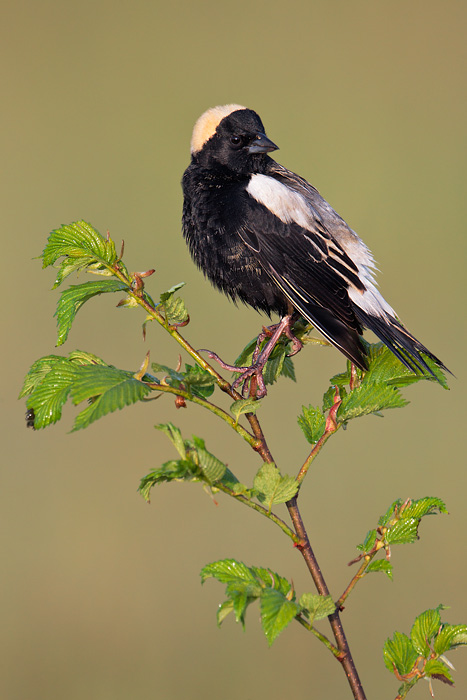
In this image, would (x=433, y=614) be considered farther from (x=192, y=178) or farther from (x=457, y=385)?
(x=457, y=385)

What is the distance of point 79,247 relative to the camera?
87 centimetres

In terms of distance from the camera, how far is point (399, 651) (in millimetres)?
770

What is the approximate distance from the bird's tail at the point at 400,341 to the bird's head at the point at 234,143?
0.53 m

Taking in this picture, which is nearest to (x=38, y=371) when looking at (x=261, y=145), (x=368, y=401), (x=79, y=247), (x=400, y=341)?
(x=79, y=247)

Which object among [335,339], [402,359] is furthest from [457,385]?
[402,359]

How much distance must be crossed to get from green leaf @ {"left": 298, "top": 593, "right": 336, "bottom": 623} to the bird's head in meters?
1.27

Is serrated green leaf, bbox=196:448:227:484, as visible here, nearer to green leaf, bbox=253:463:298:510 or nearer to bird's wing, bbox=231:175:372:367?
green leaf, bbox=253:463:298:510

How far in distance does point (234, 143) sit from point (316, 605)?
52.4 inches

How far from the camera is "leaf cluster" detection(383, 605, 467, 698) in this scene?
0.74m

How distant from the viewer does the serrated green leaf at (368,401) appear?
32.6 inches

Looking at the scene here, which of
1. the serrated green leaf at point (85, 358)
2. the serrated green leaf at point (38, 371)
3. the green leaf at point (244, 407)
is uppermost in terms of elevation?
the serrated green leaf at point (38, 371)

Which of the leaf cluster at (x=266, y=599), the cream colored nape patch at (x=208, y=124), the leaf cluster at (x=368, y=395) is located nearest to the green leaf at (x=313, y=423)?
the leaf cluster at (x=368, y=395)

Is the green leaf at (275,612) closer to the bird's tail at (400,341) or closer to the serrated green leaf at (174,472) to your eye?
the serrated green leaf at (174,472)

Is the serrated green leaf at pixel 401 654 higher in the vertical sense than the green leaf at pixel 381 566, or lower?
lower
